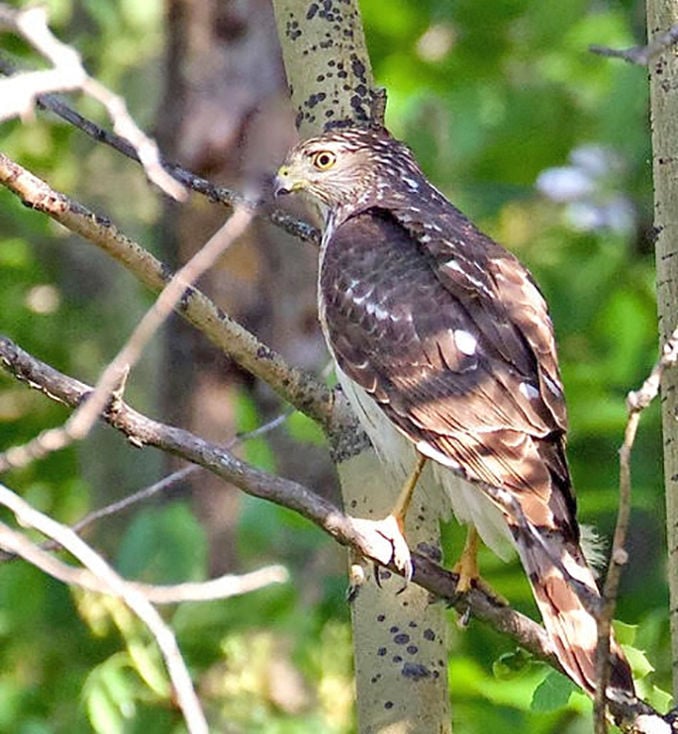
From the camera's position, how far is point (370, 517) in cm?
465

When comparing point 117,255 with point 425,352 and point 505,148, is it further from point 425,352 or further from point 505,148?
point 505,148

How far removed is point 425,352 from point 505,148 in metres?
4.99

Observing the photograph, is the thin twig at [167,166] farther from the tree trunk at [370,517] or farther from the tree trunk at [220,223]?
the tree trunk at [220,223]

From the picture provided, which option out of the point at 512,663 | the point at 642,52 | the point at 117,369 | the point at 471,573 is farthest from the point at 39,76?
the point at 471,573

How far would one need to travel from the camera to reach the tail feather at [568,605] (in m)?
3.79

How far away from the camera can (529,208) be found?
1077 centimetres

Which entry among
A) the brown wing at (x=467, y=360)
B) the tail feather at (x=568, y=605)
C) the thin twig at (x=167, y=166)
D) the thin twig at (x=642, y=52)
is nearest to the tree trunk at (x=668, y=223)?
the tail feather at (x=568, y=605)

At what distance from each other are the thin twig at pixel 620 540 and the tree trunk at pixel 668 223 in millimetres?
665

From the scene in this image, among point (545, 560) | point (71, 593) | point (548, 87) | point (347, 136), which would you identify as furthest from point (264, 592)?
point (548, 87)

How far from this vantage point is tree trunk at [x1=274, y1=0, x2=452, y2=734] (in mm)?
4410

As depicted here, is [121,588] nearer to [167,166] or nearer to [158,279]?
[158,279]

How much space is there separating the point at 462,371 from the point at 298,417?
7.83 feet

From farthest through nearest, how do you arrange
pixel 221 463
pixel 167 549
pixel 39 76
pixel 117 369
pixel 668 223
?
pixel 167 549 → pixel 668 223 → pixel 221 463 → pixel 117 369 → pixel 39 76

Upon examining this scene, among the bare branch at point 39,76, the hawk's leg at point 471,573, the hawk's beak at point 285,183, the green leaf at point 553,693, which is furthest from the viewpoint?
the hawk's beak at point 285,183
